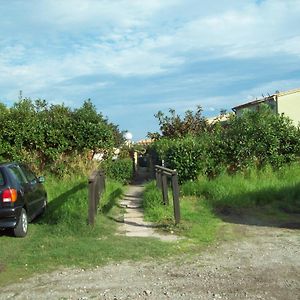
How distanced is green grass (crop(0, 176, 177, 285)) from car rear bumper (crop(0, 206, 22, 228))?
306mm

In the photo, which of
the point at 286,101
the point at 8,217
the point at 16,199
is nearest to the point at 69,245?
the point at 8,217

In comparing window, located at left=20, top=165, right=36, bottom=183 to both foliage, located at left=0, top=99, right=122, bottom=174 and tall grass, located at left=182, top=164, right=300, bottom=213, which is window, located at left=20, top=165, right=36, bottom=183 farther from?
foliage, located at left=0, top=99, right=122, bottom=174

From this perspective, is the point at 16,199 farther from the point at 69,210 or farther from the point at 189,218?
the point at 189,218

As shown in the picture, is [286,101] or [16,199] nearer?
[16,199]

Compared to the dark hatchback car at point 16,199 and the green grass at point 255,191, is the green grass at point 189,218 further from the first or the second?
the dark hatchback car at point 16,199

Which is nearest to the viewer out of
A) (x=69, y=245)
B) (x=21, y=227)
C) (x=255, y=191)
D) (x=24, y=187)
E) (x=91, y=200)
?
(x=69, y=245)

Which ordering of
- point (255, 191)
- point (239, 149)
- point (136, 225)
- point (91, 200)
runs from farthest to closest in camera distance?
point (239, 149)
point (255, 191)
point (136, 225)
point (91, 200)

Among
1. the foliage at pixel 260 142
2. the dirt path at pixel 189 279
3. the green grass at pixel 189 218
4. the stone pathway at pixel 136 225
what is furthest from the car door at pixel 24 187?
the foliage at pixel 260 142

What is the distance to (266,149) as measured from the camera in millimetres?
16938

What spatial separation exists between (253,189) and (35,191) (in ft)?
19.6

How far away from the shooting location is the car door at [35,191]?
A: 451 inches

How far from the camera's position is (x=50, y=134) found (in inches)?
694

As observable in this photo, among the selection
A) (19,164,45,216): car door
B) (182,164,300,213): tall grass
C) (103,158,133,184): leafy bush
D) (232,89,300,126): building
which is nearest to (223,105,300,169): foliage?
(182,164,300,213): tall grass

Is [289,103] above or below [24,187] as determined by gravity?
above
